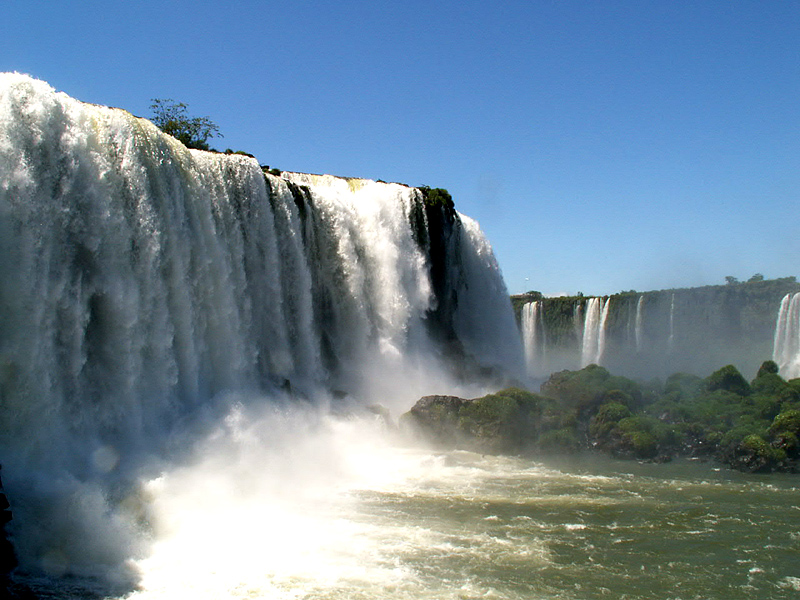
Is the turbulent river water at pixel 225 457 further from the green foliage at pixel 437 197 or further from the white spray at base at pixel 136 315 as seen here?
the green foliage at pixel 437 197

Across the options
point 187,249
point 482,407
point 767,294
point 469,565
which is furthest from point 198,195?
point 767,294

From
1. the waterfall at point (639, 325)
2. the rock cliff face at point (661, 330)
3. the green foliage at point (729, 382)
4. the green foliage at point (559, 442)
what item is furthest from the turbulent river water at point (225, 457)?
the waterfall at point (639, 325)

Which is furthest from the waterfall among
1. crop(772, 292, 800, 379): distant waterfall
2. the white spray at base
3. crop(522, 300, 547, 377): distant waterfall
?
the white spray at base

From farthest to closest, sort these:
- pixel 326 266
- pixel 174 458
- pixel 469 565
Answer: pixel 326 266
pixel 174 458
pixel 469 565

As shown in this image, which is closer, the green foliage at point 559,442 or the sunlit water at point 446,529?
the sunlit water at point 446,529

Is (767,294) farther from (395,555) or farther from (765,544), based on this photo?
(395,555)

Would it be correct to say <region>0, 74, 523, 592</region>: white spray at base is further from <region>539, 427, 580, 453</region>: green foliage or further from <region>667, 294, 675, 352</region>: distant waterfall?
<region>667, 294, 675, 352</region>: distant waterfall

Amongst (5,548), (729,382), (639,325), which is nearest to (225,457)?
(5,548)

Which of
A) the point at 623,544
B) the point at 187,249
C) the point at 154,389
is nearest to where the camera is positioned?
the point at 623,544

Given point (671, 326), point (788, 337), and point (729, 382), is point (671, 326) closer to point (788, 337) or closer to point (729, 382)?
point (788, 337)
